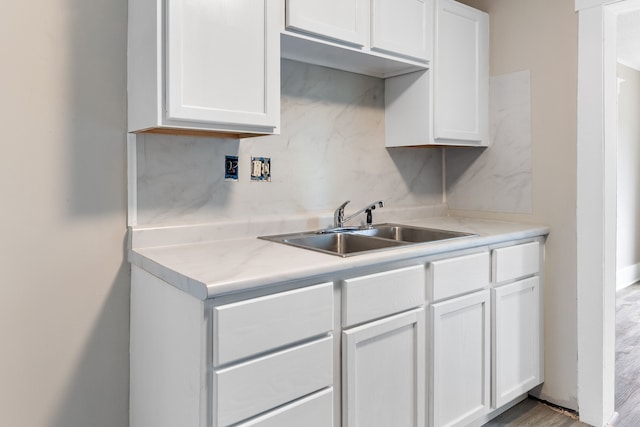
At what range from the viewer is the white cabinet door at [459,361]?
174 centimetres

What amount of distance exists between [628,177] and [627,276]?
1054mm

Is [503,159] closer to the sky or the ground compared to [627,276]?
closer to the sky

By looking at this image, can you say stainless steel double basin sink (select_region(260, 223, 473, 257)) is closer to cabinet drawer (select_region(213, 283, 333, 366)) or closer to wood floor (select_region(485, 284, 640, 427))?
cabinet drawer (select_region(213, 283, 333, 366))

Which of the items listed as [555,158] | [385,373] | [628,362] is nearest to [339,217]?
[385,373]

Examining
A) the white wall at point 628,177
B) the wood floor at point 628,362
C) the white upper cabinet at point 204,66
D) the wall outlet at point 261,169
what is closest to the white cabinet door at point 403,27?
the white upper cabinet at point 204,66

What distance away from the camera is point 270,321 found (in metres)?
1.23

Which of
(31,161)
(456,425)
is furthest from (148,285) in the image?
(456,425)

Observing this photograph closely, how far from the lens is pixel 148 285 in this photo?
1480 millimetres

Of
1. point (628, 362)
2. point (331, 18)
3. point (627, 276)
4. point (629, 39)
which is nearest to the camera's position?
point (331, 18)

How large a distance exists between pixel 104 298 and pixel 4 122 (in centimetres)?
65

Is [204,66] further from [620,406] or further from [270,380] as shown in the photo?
[620,406]

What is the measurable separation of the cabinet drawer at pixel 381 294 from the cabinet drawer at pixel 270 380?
0.45 feet

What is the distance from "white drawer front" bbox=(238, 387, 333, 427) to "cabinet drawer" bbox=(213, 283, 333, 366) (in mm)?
184

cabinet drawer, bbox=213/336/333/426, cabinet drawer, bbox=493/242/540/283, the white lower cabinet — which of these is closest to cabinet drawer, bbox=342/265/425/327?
the white lower cabinet
